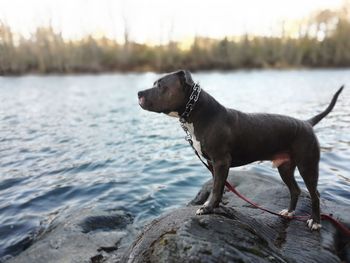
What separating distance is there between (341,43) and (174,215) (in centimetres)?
8197

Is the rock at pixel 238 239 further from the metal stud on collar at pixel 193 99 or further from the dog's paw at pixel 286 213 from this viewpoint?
the metal stud on collar at pixel 193 99

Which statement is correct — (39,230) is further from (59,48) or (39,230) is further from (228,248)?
(59,48)

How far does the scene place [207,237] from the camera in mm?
4445

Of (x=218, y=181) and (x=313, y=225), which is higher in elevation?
(x=218, y=181)

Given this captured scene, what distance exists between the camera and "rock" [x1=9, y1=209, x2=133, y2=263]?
238 inches

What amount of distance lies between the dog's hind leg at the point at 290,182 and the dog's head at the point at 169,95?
77.9 inches

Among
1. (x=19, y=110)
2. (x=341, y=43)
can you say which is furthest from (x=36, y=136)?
(x=341, y=43)

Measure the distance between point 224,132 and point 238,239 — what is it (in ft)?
4.65

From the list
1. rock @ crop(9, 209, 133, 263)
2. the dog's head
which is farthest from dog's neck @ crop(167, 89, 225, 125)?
rock @ crop(9, 209, 133, 263)

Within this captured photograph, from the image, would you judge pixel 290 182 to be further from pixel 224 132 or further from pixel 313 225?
pixel 224 132

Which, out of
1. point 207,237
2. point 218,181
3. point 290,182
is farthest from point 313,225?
point 207,237

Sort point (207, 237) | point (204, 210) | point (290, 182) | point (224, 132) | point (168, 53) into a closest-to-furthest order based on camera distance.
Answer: point (207, 237), point (204, 210), point (224, 132), point (290, 182), point (168, 53)

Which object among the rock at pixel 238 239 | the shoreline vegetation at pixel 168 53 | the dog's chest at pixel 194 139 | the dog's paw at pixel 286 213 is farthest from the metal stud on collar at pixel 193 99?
the shoreline vegetation at pixel 168 53

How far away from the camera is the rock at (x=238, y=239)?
14.0ft
